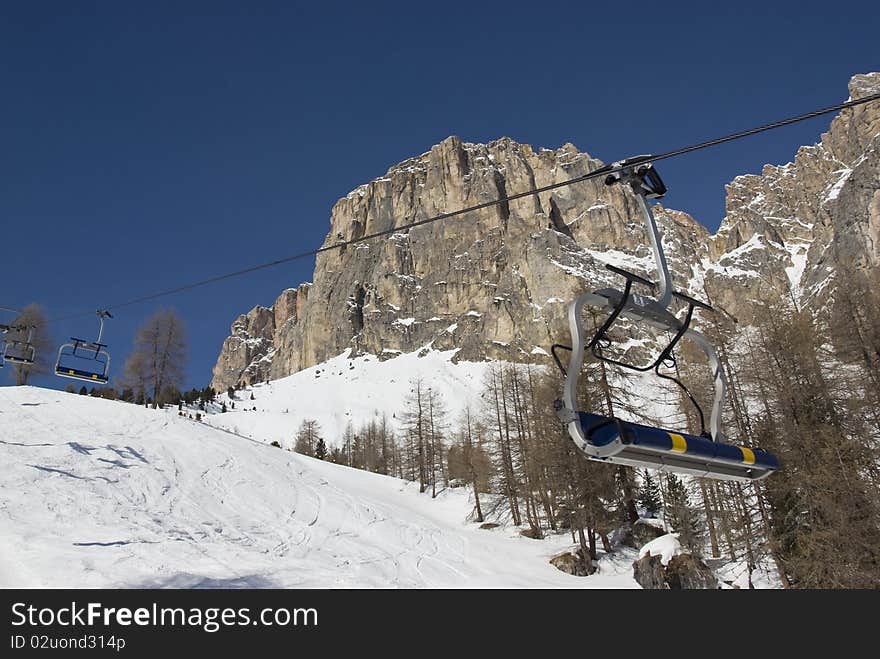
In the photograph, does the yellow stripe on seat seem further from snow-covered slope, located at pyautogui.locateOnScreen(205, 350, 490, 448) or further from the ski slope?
snow-covered slope, located at pyautogui.locateOnScreen(205, 350, 490, 448)

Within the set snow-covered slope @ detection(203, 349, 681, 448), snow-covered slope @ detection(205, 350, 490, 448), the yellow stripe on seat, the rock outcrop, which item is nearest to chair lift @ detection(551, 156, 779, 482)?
the yellow stripe on seat

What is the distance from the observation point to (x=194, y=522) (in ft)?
65.4

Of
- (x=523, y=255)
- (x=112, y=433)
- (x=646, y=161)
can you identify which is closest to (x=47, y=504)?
(x=112, y=433)

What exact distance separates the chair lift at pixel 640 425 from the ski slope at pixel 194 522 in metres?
12.9

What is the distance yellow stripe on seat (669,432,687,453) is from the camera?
559 centimetres

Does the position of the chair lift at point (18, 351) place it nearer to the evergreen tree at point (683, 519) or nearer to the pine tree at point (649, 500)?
the evergreen tree at point (683, 519)

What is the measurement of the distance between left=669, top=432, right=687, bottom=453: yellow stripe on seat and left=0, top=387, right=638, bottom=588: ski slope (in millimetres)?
13424

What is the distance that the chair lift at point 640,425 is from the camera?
535 centimetres

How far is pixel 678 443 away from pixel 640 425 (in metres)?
0.69

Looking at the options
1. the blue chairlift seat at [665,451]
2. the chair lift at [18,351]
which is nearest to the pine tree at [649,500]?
the blue chairlift seat at [665,451]

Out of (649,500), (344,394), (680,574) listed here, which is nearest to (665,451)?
(680,574)
